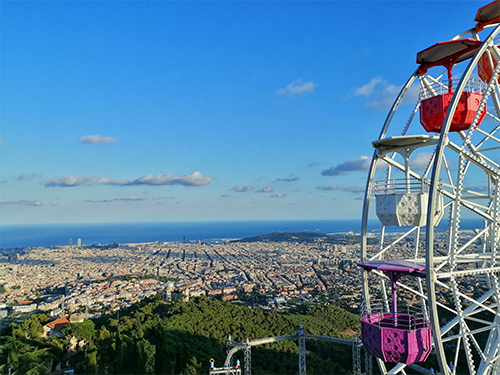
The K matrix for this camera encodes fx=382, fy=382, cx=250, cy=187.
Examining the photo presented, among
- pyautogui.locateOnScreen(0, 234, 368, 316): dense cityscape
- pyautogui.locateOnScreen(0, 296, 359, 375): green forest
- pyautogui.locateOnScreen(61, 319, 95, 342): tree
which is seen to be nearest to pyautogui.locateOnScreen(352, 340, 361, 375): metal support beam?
pyautogui.locateOnScreen(0, 296, 359, 375): green forest

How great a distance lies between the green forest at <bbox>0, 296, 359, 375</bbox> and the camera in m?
13.8

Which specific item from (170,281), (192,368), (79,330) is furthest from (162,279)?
(192,368)

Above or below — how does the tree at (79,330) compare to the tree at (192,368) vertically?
below

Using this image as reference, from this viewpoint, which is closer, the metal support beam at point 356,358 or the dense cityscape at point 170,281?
the metal support beam at point 356,358

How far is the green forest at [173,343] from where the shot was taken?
13797 mm

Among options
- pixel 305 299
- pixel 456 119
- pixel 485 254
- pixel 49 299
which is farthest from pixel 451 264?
pixel 49 299

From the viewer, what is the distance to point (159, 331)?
13320 millimetres

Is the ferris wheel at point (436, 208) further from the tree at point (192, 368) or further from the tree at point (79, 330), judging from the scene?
the tree at point (79, 330)

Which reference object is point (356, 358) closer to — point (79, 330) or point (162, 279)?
point (79, 330)

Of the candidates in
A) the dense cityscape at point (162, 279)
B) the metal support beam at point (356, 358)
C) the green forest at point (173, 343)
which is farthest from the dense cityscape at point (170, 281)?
the metal support beam at point (356, 358)

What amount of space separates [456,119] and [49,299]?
37549 mm

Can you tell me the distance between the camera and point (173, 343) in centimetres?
1664

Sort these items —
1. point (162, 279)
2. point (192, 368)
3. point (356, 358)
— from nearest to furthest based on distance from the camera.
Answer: point (356, 358) → point (192, 368) → point (162, 279)

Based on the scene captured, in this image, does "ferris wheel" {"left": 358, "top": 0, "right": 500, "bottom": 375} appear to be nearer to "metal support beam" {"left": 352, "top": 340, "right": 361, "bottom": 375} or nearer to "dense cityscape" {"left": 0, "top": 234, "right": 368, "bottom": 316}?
"metal support beam" {"left": 352, "top": 340, "right": 361, "bottom": 375}
